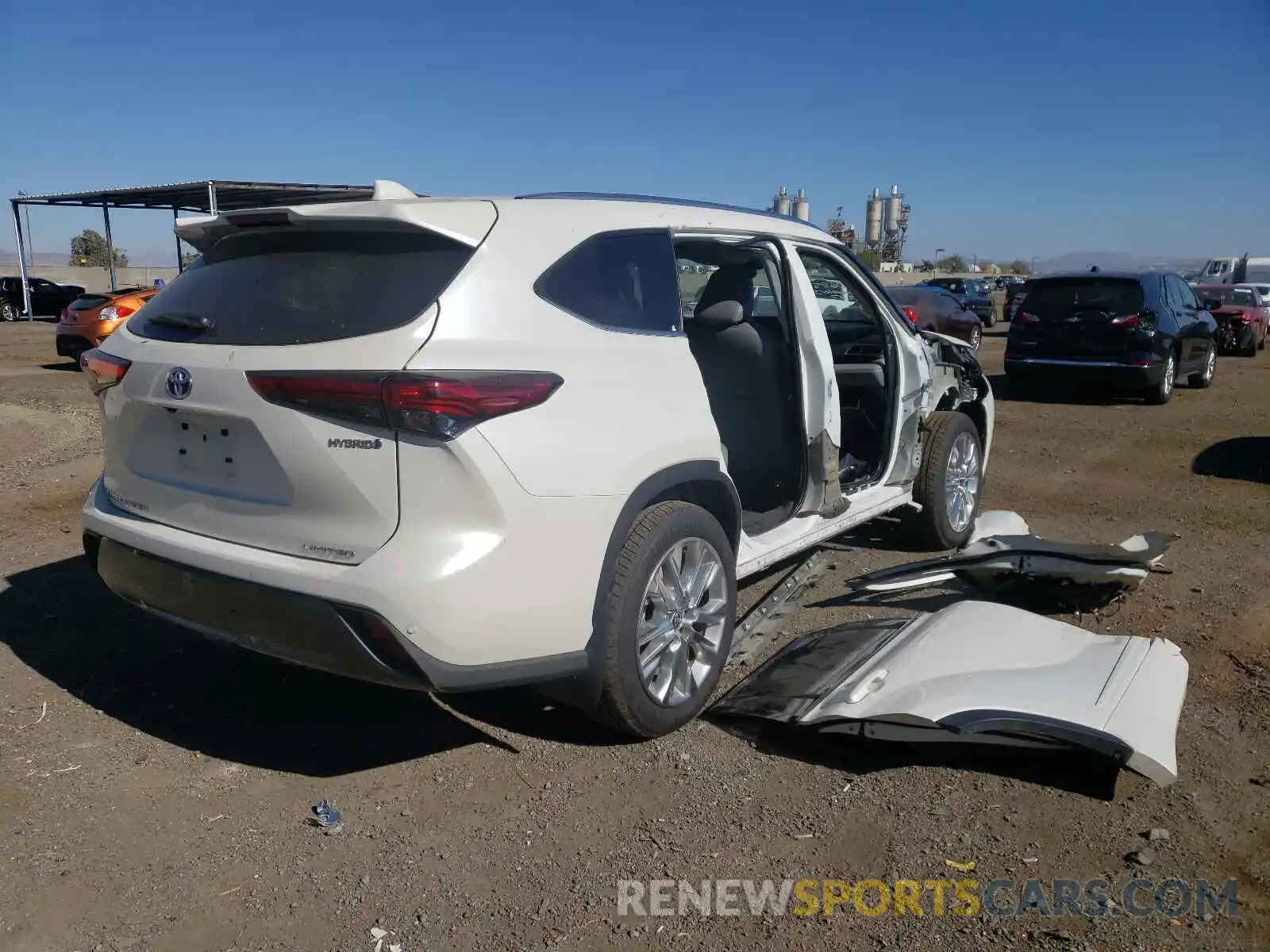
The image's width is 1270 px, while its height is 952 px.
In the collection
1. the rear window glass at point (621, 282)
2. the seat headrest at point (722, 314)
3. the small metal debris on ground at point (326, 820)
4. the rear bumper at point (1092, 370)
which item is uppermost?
the rear window glass at point (621, 282)

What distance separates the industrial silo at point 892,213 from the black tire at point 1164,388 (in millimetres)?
55410

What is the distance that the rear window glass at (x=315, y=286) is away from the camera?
2943 mm

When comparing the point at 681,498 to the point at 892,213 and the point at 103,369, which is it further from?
the point at 892,213

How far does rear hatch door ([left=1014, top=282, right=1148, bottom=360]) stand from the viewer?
41.5 ft

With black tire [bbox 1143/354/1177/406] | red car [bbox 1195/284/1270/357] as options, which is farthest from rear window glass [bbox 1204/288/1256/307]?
black tire [bbox 1143/354/1177/406]

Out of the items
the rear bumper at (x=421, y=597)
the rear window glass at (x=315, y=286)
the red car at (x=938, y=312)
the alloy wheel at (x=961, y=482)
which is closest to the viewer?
the rear bumper at (x=421, y=597)

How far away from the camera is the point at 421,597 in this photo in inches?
110

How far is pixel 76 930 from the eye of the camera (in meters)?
2.60

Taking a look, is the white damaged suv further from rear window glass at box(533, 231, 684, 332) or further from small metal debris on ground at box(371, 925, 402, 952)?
small metal debris on ground at box(371, 925, 402, 952)

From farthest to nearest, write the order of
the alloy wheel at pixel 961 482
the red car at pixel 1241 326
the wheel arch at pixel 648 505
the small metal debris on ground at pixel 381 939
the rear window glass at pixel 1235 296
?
the rear window glass at pixel 1235 296 → the red car at pixel 1241 326 → the alloy wheel at pixel 961 482 → the wheel arch at pixel 648 505 → the small metal debris on ground at pixel 381 939

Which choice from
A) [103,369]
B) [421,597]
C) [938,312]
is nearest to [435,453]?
[421,597]

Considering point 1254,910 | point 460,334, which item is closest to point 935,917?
point 1254,910

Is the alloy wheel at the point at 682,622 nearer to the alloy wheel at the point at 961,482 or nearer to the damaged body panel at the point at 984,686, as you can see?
the damaged body panel at the point at 984,686

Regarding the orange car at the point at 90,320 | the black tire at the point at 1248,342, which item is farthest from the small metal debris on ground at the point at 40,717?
the black tire at the point at 1248,342
